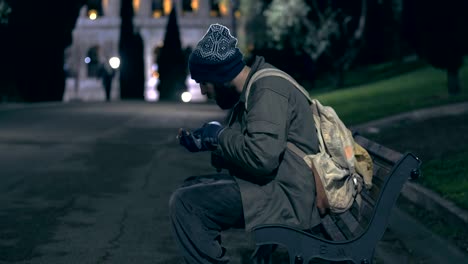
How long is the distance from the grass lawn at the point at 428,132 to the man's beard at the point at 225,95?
140 inches

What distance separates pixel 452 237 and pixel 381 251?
32.9 inches

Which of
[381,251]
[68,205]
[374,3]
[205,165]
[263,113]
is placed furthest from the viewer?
[374,3]

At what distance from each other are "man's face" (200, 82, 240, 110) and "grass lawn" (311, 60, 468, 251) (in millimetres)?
3558

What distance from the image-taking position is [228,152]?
15.9ft

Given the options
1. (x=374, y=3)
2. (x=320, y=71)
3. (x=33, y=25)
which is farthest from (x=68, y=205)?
(x=320, y=71)

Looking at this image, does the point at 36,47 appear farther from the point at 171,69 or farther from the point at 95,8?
the point at 95,8

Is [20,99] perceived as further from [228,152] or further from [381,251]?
[228,152]

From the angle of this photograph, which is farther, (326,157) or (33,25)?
(33,25)

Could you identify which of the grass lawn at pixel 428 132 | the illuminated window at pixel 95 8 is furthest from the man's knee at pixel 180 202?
the illuminated window at pixel 95 8

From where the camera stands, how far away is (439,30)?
23375 millimetres

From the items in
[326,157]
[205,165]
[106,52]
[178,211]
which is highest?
[326,157]

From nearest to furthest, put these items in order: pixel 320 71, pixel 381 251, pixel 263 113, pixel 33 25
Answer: pixel 263 113
pixel 381 251
pixel 33 25
pixel 320 71

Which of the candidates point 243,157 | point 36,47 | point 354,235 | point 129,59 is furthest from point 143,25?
point 243,157

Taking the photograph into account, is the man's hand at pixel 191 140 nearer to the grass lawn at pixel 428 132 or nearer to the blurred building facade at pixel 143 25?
the grass lawn at pixel 428 132
